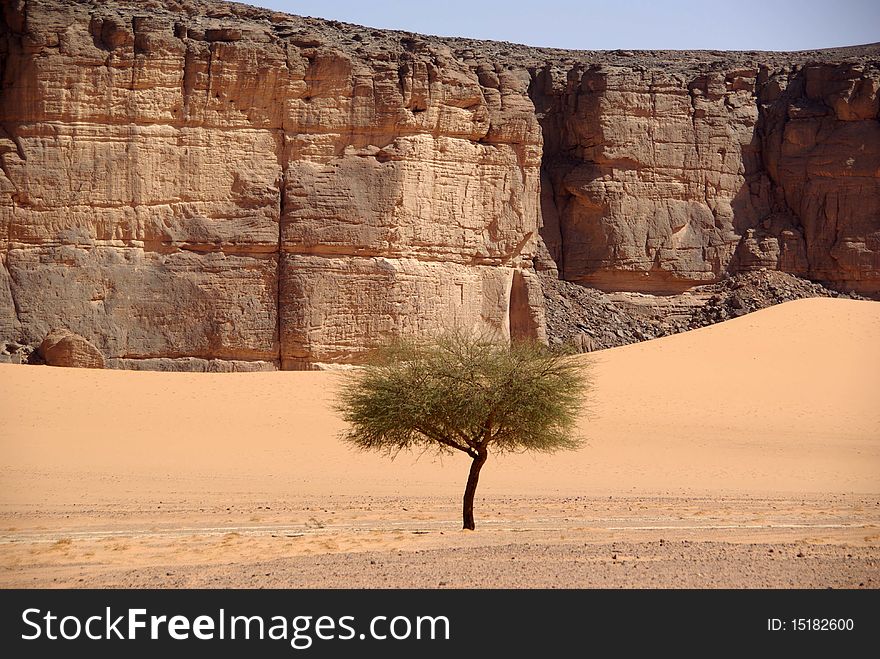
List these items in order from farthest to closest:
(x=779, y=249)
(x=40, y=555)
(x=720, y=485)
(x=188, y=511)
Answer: (x=779, y=249) < (x=720, y=485) < (x=188, y=511) < (x=40, y=555)

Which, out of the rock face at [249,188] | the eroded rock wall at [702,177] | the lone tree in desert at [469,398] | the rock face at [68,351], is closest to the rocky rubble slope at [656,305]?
the eroded rock wall at [702,177]

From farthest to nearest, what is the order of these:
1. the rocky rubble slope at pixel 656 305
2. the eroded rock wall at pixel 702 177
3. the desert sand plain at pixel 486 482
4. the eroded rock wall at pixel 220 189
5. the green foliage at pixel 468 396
A: the eroded rock wall at pixel 702 177 < the rocky rubble slope at pixel 656 305 < the eroded rock wall at pixel 220 189 < the green foliage at pixel 468 396 < the desert sand plain at pixel 486 482

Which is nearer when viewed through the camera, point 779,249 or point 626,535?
point 626,535

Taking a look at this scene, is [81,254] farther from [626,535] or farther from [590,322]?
[626,535]

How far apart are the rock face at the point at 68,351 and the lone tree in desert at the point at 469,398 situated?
46.5 feet

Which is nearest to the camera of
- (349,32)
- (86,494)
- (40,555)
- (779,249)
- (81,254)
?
(40,555)

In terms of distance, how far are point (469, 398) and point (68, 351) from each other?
1600 centimetres

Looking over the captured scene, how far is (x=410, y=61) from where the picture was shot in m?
33.5

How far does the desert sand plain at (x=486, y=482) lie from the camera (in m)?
13.5

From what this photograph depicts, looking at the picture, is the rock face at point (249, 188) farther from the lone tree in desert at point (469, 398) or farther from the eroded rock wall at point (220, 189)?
the lone tree in desert at point (469, 398)

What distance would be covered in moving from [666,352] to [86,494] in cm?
1857

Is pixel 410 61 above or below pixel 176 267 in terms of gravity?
above
